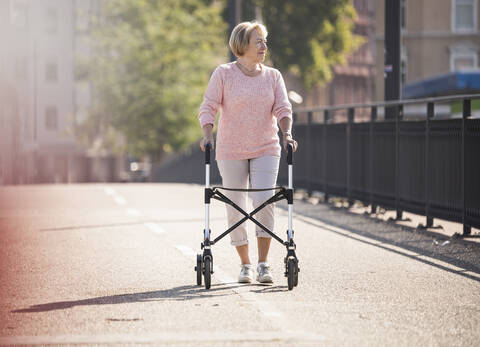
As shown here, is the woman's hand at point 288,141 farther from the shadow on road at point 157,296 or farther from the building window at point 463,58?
the building window at point 463,58

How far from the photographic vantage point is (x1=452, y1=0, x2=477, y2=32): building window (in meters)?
50.3

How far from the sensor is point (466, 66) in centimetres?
5200

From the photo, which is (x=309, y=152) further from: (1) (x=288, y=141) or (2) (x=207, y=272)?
(2) (x=207, y=272)

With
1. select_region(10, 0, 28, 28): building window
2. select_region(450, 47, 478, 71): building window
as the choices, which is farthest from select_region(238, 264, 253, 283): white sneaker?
select_region(10, 0, 28, 28): building window

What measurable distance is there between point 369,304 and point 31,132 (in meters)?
71.7

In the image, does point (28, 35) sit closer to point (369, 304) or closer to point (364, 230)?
point (364, 230)

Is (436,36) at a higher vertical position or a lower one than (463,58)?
higher

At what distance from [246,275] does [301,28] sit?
4325cm

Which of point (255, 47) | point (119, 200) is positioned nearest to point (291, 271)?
point (255, 47)

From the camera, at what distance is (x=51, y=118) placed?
7825 centimetres

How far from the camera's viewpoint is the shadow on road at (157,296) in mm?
6848

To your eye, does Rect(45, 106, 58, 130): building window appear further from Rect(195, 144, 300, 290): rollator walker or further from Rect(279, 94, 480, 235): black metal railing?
Rect(195, 144, 300, 290): rollator walker

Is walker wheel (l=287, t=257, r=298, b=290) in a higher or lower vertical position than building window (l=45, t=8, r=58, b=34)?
lower

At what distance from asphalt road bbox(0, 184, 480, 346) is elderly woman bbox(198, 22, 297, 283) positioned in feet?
2.45
